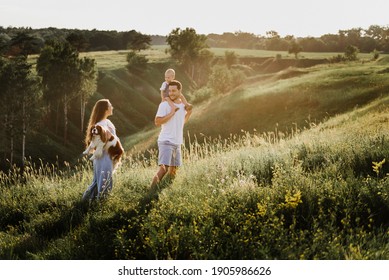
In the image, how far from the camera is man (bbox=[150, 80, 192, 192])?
7.88 metres

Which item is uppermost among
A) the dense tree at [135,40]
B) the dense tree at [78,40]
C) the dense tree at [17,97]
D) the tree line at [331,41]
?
the dense tree at [135,40]

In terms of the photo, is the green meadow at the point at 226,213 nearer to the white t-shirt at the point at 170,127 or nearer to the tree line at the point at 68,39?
the white t-shirt at the point at 170,127

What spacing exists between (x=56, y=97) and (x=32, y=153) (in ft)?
29.4

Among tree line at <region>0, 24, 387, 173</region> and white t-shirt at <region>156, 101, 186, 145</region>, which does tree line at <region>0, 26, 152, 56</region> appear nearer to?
tree line at <region>0, 24, 387, 173</region>

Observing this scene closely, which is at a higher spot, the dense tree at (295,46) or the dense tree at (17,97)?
the dense tree at (295,46)

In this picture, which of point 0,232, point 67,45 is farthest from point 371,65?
point 0,232

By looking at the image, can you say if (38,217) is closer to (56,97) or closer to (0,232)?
(0,232)

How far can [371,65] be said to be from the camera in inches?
1610

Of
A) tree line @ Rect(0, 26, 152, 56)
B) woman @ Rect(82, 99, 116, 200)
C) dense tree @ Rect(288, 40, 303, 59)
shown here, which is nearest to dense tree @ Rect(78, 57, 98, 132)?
tree line @ Rect(0, 26, 152, 56)

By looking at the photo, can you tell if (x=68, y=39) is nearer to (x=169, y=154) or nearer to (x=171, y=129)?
(x=171, y=129)

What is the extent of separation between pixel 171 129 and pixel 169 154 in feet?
1.62

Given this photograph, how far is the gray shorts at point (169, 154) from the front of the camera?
7.82 m

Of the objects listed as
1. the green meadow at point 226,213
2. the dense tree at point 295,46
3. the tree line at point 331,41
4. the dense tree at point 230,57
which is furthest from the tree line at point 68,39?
the dense tree at point 295,46

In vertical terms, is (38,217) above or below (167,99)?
below
